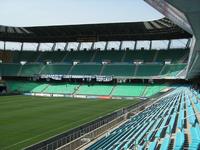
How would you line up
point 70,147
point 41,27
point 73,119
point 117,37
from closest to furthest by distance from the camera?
1. point 70,147
2. point 73,119
3. point 41,27
4. point 117,37

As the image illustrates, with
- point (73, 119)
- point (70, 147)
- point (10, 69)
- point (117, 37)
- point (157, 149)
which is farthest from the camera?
point (10, 69)

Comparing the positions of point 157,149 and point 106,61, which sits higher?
point 106,61

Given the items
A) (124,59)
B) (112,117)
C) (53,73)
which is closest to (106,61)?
(124,59)

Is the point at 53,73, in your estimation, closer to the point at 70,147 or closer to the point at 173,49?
the point at 173,49

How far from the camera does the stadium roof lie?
5177 cm

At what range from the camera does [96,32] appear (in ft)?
189

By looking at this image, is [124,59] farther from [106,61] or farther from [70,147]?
[70,147]

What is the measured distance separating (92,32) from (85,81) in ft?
29.7

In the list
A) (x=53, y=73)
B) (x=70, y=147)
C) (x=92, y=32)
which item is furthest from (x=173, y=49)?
(x=70, y=147)

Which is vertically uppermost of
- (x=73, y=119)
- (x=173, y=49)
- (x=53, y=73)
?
(x=173, y=49)

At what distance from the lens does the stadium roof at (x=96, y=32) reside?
51769mm

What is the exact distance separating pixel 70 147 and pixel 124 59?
48051 millimetres

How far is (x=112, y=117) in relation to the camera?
21547mm

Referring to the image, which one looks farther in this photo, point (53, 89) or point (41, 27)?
point (53, 89)
